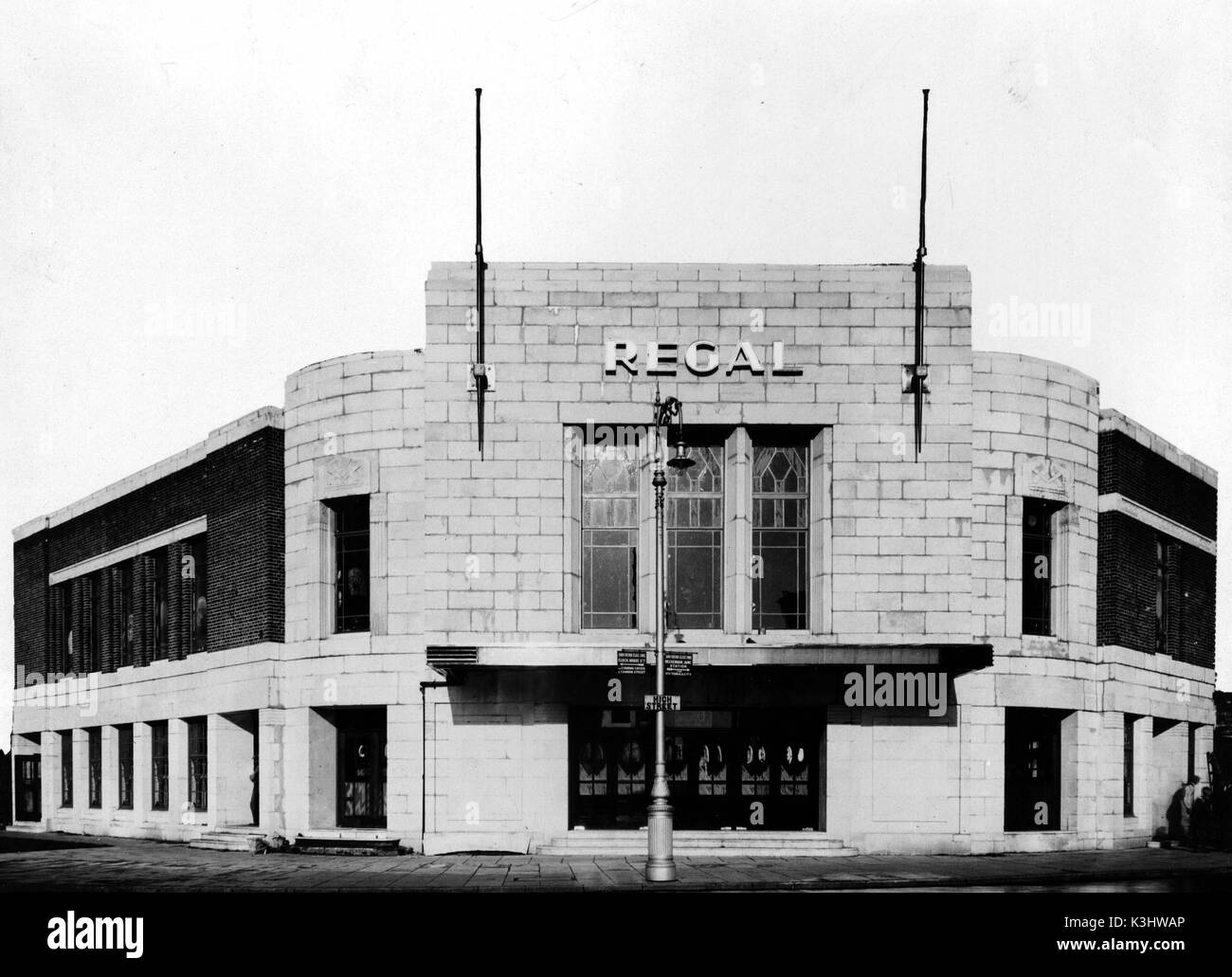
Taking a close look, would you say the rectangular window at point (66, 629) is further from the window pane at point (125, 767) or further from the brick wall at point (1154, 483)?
the brick wall at point (1154, 483)

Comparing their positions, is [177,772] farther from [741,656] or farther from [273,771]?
[741,656]

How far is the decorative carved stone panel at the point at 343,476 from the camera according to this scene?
88.4 feet

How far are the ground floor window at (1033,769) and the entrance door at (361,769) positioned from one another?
13599mm

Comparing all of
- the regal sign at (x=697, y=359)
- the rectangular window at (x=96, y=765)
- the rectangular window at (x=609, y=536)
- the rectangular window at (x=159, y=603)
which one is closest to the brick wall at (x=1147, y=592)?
the regal sign at (x=697, y=359)

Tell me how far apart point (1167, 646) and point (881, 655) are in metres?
11.5

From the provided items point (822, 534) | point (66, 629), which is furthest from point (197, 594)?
point (822, 534)

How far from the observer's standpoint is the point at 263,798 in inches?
1110

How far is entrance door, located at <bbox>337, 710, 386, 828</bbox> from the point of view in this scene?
27172 mm

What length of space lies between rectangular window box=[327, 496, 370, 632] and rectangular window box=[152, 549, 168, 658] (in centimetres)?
954

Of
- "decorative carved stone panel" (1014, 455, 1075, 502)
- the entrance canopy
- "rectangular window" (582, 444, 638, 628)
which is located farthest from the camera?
"decorative carved stone panel" (1014, 455, 1075, 502)

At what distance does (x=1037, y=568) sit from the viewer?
27.3m

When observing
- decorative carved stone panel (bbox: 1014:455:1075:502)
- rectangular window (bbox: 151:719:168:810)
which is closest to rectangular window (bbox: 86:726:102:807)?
rectangular window (bbox: 151:719:168:810)

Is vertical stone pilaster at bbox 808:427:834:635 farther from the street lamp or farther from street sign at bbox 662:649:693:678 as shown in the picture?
street sign at bbox 662:649:693:678
